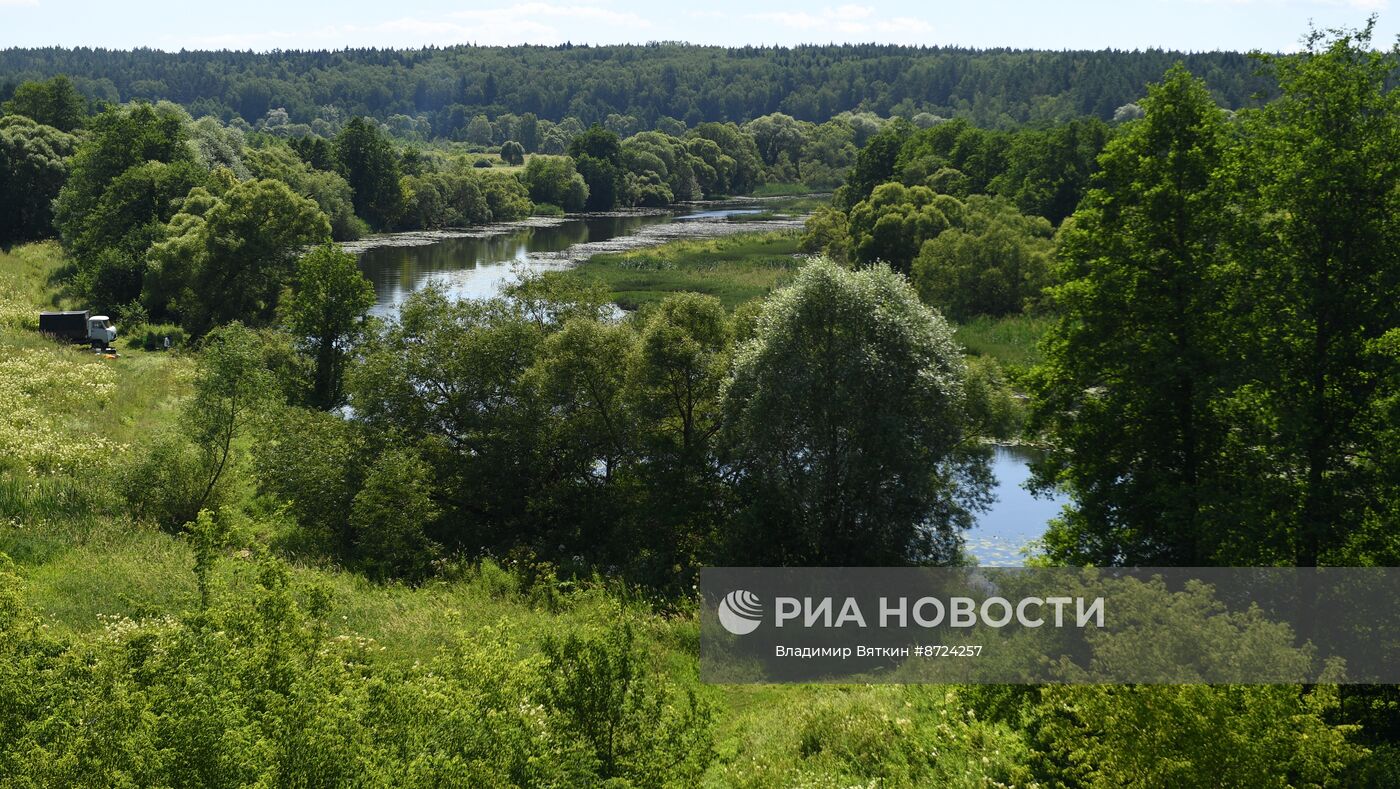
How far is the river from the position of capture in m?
29.4

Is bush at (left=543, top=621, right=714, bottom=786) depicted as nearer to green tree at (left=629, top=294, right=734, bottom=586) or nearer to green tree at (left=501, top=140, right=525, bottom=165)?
green tree at (left=629, top=294, right=734, bottom=586)

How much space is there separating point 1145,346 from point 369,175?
89176mm

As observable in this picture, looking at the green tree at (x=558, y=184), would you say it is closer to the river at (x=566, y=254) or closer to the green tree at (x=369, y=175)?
the river at (x=566, y=254)

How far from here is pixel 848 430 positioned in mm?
23047

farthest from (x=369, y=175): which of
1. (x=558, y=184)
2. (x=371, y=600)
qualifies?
(x=371, y=600)

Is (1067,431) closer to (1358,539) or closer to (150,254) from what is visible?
(1358,539)

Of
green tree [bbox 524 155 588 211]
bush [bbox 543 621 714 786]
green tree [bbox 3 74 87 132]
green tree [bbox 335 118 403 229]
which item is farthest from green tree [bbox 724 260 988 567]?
green tree [bbox 524 155 588 211]

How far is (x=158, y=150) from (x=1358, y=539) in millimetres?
67414

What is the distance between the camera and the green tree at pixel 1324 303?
1684 centimetres

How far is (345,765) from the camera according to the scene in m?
9.11

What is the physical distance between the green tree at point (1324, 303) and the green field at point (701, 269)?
35379 millimetres

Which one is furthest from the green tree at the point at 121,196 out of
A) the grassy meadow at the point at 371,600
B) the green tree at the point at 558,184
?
the green tree at the point at 558,184

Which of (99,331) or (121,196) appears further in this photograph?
(121,196)

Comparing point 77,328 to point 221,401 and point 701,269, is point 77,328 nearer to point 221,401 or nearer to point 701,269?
point 221,401
